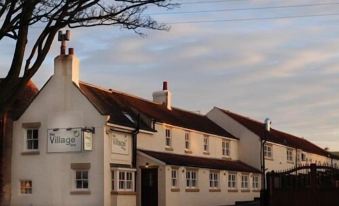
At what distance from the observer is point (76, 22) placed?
69.4ft

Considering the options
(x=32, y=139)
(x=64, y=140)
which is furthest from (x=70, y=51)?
(x=32, y=139)

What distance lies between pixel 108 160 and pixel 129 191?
2439 millimetres

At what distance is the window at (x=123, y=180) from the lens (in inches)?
1371

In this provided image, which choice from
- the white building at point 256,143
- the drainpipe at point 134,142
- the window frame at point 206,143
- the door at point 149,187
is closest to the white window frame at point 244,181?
the white building at point 256,143

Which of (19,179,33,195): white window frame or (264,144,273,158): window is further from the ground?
(264,144,273,158): window

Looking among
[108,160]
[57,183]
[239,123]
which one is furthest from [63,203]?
[239,123]

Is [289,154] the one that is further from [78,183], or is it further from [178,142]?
[78,183]

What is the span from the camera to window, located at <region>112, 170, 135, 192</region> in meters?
34.8

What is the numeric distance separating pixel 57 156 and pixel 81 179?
6.28 feet

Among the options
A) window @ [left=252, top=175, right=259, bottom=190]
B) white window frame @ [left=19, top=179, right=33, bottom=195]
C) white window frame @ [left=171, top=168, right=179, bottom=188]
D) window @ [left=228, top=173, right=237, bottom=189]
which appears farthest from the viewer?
window @ [left=252, top=175, right=259, bottom=190]

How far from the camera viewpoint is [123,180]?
35625mm

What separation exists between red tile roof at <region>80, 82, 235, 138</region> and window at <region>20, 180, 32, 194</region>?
597 cm

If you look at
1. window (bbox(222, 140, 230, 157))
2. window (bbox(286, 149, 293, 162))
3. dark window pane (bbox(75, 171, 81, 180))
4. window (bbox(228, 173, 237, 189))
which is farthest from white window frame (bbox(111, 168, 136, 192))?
window (bbox(286, 149, 293, 162))

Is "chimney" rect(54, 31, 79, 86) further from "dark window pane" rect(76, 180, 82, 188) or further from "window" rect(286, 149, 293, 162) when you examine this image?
"window" rect(286, 149, 293, 162)
